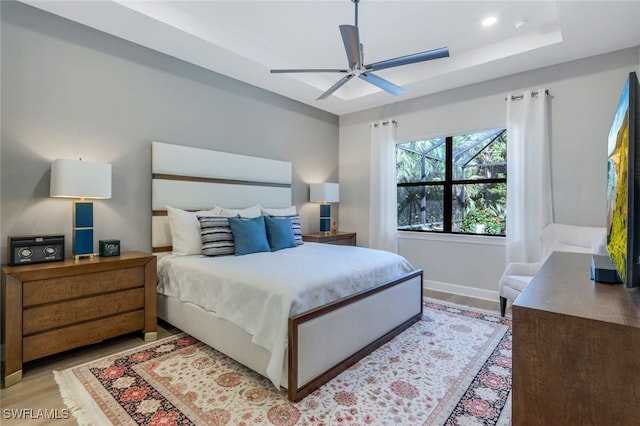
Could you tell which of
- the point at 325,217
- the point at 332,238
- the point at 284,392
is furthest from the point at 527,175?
the point at 284,392

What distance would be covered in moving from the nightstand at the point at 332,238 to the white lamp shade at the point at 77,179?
2568 mm

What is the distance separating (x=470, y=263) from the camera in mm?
4117

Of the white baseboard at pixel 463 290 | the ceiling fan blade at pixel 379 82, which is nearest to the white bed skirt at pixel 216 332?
the ceiling fan blade at pixel 379 82

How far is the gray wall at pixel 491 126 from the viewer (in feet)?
10.6

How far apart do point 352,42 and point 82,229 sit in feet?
8.60

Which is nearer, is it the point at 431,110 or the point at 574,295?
the point at 574,295

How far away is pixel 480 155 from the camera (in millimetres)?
4156

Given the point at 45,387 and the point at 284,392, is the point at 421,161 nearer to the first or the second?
the point at 284,392

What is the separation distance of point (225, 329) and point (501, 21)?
3.67 metres

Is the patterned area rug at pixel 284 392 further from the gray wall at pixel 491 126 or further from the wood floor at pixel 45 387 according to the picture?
the gray wall at pixel 491 126

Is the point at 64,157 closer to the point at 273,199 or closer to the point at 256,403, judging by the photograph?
the point at 273,199

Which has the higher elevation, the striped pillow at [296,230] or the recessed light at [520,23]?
the recessed light at [520,23]

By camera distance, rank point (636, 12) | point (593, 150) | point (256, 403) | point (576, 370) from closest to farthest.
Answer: point (576, 370), point (256, 403), point (636, 12), point (593, 150)

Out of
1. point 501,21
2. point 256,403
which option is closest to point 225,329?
point 256,403
